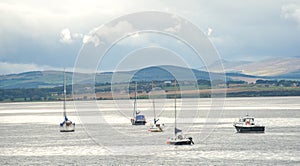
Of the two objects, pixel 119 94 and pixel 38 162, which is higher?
pixel 119 94

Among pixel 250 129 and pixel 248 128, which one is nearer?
pixel 250 129

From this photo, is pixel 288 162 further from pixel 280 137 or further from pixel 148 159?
pixel 280 137

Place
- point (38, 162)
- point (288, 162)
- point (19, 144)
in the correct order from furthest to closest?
point (19, 144), point (38, 162), point (288, 162)

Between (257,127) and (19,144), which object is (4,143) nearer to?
(19,144)

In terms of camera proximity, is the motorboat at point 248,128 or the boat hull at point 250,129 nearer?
the boat hull at point 250,129

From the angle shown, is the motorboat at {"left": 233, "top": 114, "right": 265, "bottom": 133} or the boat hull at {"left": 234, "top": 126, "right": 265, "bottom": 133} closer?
the boat hull at {"left": 234, "top": 126, "right": 265, "bottom": 133}

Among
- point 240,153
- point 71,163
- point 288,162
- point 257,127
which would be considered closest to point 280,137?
point 257,127

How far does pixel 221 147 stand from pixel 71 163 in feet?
108

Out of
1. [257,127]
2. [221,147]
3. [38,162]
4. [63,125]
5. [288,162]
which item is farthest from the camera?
[63,125]

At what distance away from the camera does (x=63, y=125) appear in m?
195

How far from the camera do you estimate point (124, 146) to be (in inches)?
4931

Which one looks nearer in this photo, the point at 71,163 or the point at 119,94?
the point at 71,163

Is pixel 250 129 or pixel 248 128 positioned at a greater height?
pixel 248 128

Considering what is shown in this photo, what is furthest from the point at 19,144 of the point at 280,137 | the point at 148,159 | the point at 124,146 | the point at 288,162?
the point at 288,162
